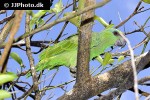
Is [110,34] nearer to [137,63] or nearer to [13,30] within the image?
[137,63]

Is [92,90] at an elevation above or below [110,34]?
below

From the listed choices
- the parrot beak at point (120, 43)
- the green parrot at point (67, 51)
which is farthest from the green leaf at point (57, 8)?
the parrot beak at point (120, 43)

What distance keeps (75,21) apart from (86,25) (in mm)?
36

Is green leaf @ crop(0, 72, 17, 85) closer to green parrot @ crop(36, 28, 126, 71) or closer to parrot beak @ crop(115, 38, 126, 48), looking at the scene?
green parrot @ crop(36, 28, 126, 71)

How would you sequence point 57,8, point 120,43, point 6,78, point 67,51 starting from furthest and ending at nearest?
point 120,43 < point 67,51 < point 57,8 < point 6,78

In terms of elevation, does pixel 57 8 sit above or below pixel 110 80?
above

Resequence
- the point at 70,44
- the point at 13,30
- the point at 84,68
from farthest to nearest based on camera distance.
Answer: the point at 70,44 → the point at 84,68 → the point at 13,30

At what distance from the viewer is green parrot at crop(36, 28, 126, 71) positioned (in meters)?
0.91

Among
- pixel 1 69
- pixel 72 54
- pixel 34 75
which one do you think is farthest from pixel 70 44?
pixel 1 69

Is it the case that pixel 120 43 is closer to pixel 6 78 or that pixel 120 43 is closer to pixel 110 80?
pixel 110 80

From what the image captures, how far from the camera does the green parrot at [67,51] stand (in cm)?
91

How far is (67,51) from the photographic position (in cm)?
96

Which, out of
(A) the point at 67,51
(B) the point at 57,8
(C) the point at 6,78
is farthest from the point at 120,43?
(C) the point at 6,78

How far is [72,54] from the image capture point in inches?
37.4
